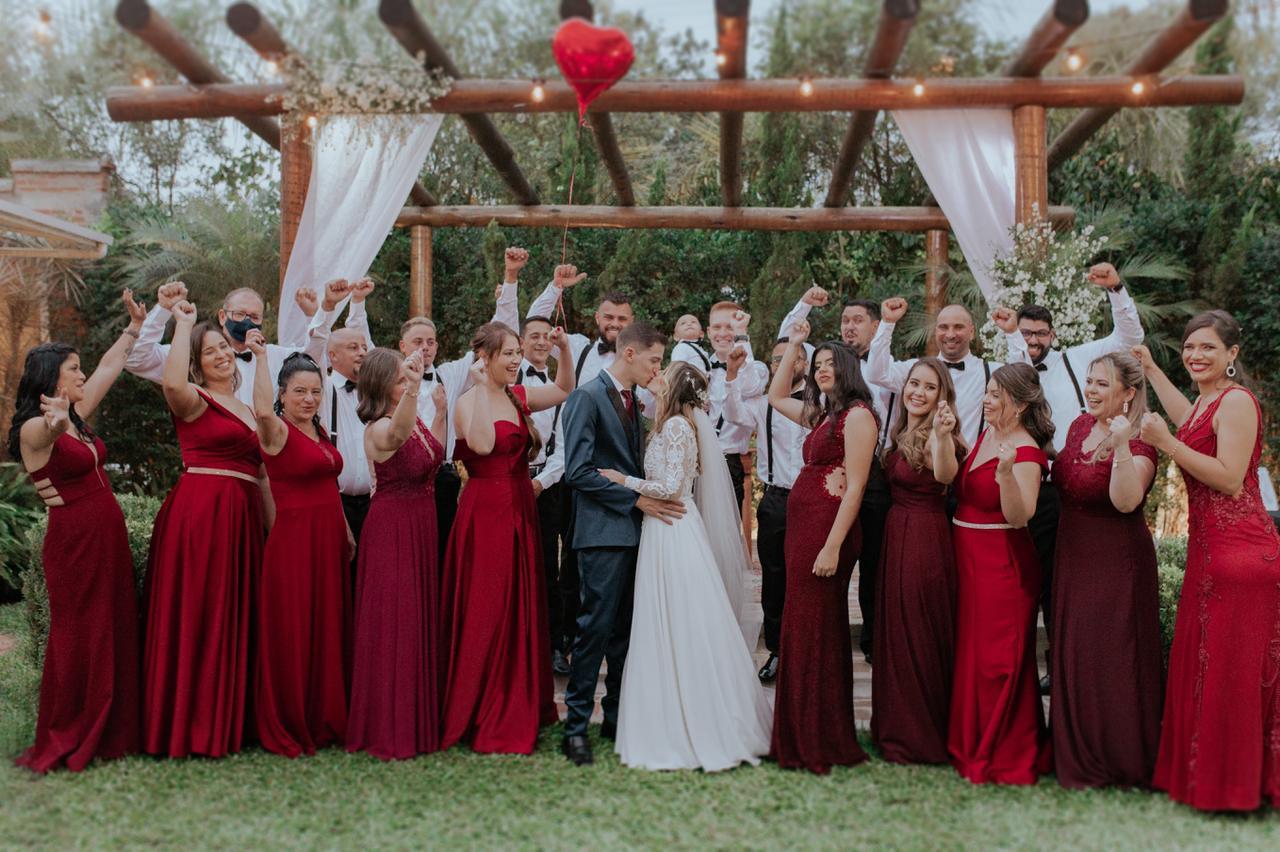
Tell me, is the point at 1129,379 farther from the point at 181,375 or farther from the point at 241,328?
the point at 241,328

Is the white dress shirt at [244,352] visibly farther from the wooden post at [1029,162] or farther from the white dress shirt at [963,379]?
the wooden post at [1029,162]

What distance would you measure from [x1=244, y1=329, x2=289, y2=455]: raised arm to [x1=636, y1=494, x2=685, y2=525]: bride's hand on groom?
1563 millimetres

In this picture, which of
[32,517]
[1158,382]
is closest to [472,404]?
[1158,382]

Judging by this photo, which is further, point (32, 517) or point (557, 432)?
point (32, 517)

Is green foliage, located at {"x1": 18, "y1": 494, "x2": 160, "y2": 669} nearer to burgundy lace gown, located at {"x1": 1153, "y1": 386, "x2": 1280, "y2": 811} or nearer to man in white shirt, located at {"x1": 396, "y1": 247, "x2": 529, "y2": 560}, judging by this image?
man in white shirt, located at {"x1": 396, "y1": 247, "x2": 529, "y2": 560}

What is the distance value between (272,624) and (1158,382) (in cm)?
390

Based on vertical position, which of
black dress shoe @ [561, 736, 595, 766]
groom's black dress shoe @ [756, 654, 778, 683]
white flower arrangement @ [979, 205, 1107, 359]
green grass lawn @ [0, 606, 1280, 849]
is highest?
white flower arrangement @ [979, 205, 1107, 359]

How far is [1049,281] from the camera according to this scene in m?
6.25

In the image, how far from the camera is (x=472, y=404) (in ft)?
15.5

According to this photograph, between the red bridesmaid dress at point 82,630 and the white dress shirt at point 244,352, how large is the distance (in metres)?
0.59

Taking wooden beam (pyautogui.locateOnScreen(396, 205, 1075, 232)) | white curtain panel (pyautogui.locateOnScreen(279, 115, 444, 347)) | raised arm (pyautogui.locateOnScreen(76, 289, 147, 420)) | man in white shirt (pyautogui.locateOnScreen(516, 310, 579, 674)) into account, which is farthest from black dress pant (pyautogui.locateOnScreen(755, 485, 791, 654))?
wooden beam (pyautogui.locateOnScreen(396, 205, 1075, 232))

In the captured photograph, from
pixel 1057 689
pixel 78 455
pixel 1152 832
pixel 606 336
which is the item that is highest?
pixel 606 336

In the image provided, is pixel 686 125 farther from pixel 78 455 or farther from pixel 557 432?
pixel 78 455

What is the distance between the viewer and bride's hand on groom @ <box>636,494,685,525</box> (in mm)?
4648
